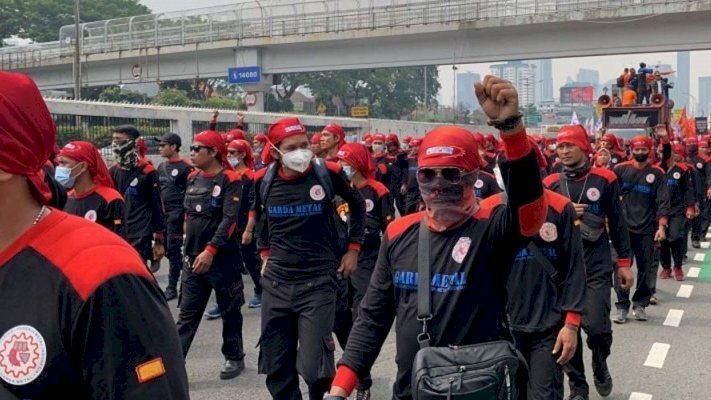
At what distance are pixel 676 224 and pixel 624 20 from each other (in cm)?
1780

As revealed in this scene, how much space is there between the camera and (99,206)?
20.9ft

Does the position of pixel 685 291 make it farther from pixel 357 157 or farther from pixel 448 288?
pixel 448 288

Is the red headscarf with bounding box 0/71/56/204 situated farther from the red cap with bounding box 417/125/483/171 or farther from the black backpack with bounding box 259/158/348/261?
the black backpack with bounding box 259/158/348/261

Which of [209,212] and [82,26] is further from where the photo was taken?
[82,26]

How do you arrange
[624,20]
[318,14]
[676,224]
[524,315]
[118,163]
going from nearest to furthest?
[524,315] → [118,163] → [676,224] → [624,20] → [318,14]

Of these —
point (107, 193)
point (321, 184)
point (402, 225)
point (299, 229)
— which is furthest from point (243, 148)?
point (402, 225)

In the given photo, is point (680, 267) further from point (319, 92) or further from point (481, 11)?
point (319, 92)

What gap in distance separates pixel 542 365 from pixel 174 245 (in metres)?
6.92

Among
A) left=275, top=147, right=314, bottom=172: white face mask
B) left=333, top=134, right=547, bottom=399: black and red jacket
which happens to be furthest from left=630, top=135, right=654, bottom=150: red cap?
left=333, top=134, right=547, bottom=399: black and red jacket

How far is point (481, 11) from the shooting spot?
3131 centimetres

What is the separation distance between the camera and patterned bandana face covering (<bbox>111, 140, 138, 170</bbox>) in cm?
→ 915

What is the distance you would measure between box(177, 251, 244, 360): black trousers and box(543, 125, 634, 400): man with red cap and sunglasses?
283 cm

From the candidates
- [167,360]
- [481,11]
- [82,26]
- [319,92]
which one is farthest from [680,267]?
[319,92]

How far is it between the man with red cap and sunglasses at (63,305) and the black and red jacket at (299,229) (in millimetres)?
3771
